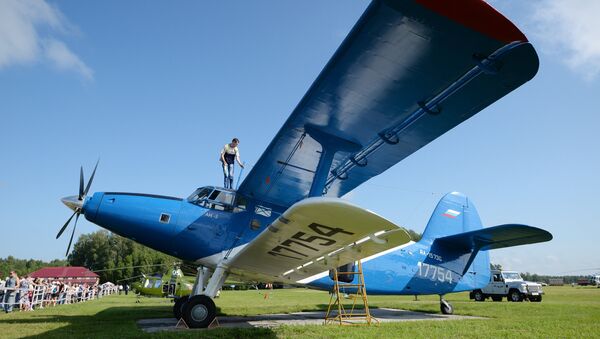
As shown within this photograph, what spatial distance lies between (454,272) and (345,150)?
633 cm

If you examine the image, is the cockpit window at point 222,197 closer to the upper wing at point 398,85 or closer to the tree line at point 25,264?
the upper wing at point 398,85

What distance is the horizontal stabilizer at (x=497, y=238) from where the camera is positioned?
7.58 m

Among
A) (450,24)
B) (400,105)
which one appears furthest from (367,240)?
(450,24)

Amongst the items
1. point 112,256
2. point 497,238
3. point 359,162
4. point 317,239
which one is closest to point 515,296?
point 497,238

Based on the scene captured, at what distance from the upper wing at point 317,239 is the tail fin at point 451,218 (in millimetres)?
5399

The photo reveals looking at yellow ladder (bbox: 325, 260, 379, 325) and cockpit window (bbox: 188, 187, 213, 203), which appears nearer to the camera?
cockpit window (bbox: 188, 187, 213, 203)

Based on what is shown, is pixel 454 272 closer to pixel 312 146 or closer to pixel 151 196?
pixel 312 146

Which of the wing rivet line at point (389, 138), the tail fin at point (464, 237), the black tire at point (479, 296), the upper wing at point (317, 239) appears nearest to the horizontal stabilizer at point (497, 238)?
the tail fin at point (464, 237)

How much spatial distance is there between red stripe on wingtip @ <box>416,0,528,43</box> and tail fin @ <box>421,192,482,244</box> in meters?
8.10

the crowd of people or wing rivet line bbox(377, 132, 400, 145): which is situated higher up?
wing rivet line bbox(377, 132, 400, 145)

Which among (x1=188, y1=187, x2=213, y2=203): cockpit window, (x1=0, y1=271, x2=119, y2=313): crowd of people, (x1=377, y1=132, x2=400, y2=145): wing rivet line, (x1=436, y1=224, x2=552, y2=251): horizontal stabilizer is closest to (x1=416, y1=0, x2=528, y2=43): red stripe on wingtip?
(x1=377, y1=132, x2=400, y2=145): wing rivet line

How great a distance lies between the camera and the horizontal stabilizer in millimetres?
7584

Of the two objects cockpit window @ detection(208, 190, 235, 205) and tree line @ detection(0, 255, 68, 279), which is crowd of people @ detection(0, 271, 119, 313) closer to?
cockpit window @ detection(208, 190, 235, 205)

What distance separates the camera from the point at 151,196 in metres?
7.45
